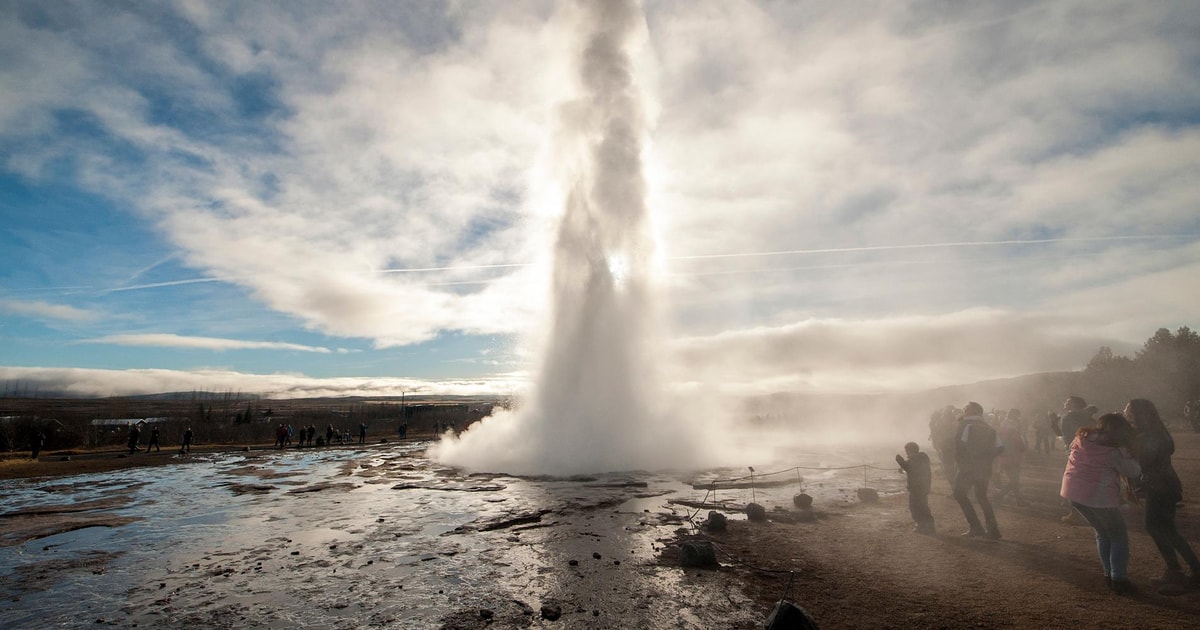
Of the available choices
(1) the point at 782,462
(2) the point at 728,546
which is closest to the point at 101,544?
(2) the point at 728,546

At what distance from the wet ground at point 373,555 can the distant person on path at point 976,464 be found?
4252 mm

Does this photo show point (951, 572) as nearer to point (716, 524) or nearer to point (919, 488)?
point (919, 488)

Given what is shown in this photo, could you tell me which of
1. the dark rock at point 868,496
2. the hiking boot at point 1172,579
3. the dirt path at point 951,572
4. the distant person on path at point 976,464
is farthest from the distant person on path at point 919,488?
the dark rock at point 868,496

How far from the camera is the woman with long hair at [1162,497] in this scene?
227 inches

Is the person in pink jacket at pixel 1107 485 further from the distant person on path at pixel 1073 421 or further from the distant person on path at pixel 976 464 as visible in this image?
the distant person on path at pixel 1073 421

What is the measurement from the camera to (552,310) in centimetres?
2423

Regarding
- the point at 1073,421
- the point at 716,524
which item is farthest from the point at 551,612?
the point at 1073,421

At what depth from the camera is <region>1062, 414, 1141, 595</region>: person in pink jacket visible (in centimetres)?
575

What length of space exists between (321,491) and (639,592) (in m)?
13.4

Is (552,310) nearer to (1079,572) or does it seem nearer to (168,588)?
(168,588)

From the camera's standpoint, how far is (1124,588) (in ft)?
18.7

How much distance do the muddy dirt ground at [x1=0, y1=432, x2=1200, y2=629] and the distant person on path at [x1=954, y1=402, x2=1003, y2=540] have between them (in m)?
0.39

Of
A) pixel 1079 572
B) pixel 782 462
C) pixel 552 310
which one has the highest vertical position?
pixel 552 310

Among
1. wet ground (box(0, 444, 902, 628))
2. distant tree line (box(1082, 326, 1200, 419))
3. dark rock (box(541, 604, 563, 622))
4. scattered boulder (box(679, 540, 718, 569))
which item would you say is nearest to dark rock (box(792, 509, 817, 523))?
wet ground (box(0, 444, 902, 628))
